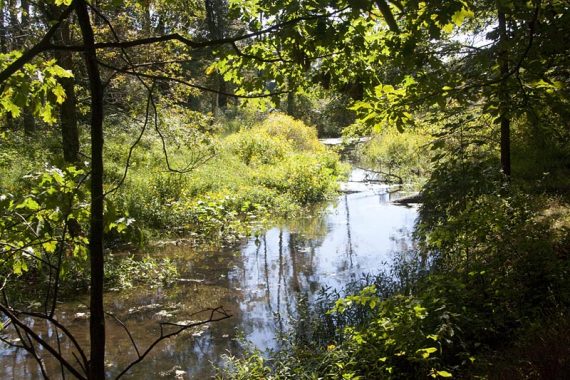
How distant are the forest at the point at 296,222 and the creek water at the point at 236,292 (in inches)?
1.7

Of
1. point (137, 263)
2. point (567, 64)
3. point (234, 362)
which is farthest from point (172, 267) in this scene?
point (567, 64)

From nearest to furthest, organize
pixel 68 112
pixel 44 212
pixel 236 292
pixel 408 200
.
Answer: pixel 44 212, pixel 236 292, pixel 68 112, pixel 408 200

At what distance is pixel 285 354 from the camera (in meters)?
5.56

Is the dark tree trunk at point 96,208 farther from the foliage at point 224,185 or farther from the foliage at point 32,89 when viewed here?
the foliage at point 224,185

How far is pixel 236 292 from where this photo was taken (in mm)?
8336

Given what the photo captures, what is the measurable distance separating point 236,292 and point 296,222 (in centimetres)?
573

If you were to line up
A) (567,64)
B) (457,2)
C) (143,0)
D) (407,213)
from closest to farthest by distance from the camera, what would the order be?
(457,2), (143,0), (567,64), (407,213)

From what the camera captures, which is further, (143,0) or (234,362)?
(234,362)

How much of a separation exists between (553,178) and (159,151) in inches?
464

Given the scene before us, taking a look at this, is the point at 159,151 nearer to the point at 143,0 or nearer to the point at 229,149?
the point at 229,149

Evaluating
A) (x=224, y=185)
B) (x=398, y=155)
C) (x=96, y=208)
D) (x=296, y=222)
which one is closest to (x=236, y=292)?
(x=296, y=222)

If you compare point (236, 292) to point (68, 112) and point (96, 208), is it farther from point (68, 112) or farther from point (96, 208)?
point (96, 208)

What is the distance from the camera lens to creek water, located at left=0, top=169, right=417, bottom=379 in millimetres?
6105

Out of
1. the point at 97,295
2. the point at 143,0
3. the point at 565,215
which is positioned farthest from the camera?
the point at 565,215
